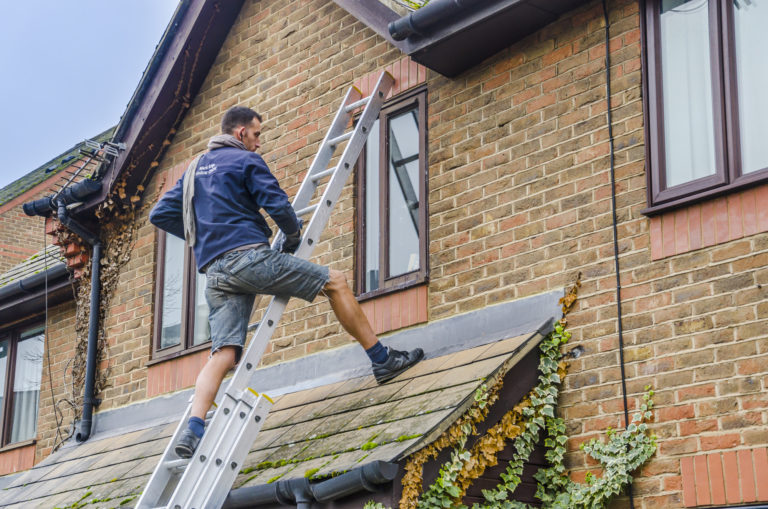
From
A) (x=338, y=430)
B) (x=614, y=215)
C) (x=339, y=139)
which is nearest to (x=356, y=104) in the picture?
(x=339, y=139)

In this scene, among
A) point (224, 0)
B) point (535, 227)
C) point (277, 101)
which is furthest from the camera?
point (224, 0)

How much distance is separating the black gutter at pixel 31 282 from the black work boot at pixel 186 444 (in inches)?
225

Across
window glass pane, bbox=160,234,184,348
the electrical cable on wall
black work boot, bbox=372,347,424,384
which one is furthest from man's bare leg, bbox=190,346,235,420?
window glass pane, bbox=160,234,184,348

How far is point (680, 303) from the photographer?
5.92 meters

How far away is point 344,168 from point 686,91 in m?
2.28

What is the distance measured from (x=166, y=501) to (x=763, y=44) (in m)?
4.13

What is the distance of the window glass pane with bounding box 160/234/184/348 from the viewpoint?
9.58m

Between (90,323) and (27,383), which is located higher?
(90,323)

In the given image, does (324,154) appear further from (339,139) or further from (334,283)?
(334,283)

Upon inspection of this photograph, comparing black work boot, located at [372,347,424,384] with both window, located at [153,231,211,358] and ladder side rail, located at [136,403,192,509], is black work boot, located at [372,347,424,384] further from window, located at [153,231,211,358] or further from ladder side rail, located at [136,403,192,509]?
window, located at [153,231,211,358]

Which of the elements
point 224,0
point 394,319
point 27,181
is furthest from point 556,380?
point 27,181

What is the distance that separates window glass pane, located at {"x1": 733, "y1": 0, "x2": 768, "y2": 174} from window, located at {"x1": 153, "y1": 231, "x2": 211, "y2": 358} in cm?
487

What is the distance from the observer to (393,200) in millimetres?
8023

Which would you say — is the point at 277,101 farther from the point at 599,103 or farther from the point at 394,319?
the point at 599,103
